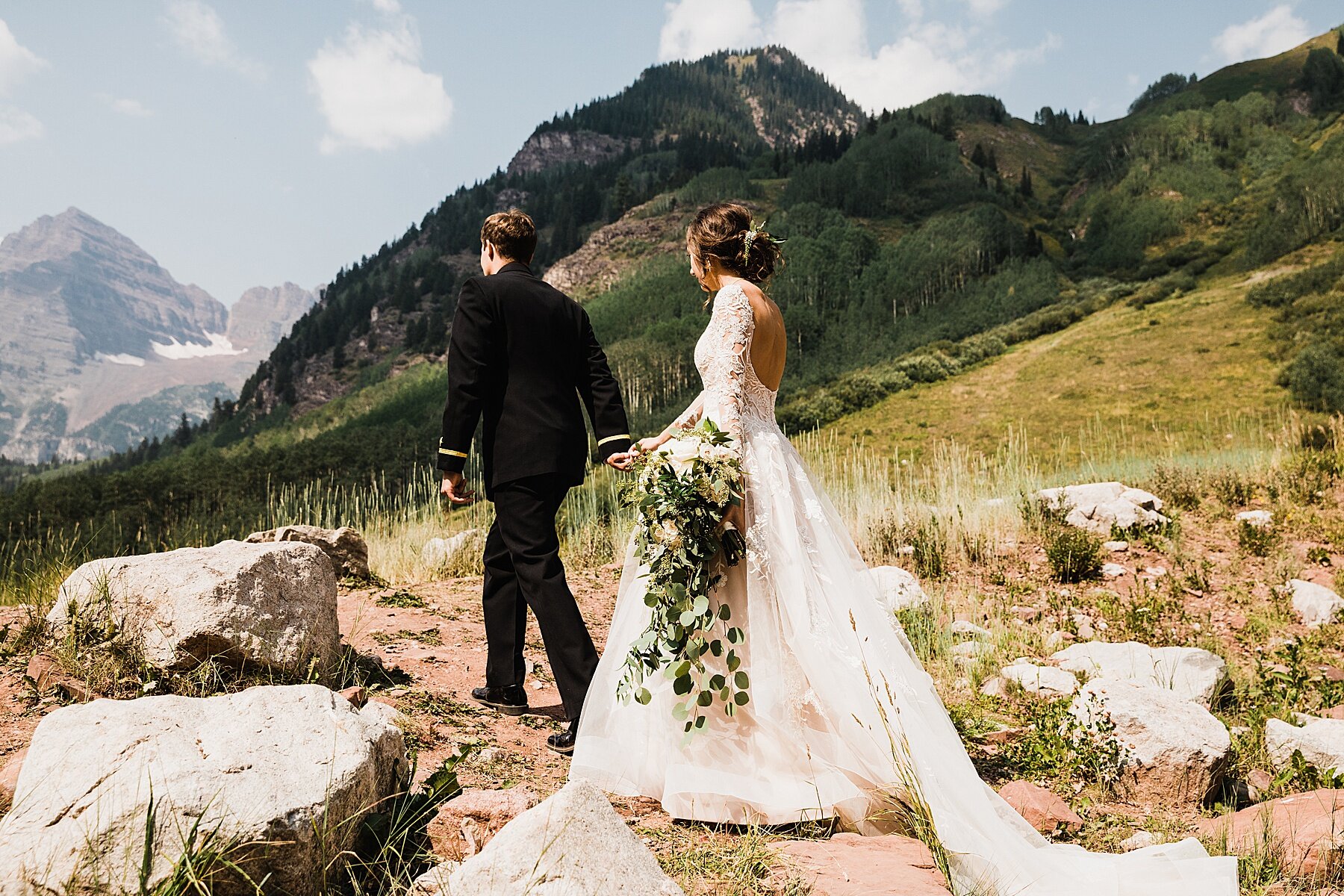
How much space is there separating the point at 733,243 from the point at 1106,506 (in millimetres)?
7360

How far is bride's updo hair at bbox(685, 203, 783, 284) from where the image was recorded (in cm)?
367

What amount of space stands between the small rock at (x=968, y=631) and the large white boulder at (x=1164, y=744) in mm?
2151

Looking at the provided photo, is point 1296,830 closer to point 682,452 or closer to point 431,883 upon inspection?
point 682,452

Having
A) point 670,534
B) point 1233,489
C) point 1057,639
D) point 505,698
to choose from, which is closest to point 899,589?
point 1057,639

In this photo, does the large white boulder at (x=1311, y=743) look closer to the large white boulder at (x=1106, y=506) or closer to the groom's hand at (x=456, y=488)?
the groom's hand at (x=456, y=488)

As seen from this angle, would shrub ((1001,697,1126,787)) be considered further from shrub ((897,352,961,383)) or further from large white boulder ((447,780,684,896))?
shrub ((897,352,961,383))

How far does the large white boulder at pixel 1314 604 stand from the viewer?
662 cm

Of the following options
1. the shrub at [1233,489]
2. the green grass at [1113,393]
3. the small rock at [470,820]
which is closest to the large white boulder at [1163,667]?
the small rock at [470,820]

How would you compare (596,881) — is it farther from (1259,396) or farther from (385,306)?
(385,306)

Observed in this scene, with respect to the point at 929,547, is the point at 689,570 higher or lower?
higher

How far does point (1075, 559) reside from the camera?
779cm

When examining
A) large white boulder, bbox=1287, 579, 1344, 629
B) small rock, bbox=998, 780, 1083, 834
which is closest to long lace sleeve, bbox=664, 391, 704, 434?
small rock, bbox=998, 780, 1083, 834

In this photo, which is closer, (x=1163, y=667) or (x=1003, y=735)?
(x=1003, y=735)

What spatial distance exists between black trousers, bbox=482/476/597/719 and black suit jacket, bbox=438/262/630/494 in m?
0.12
